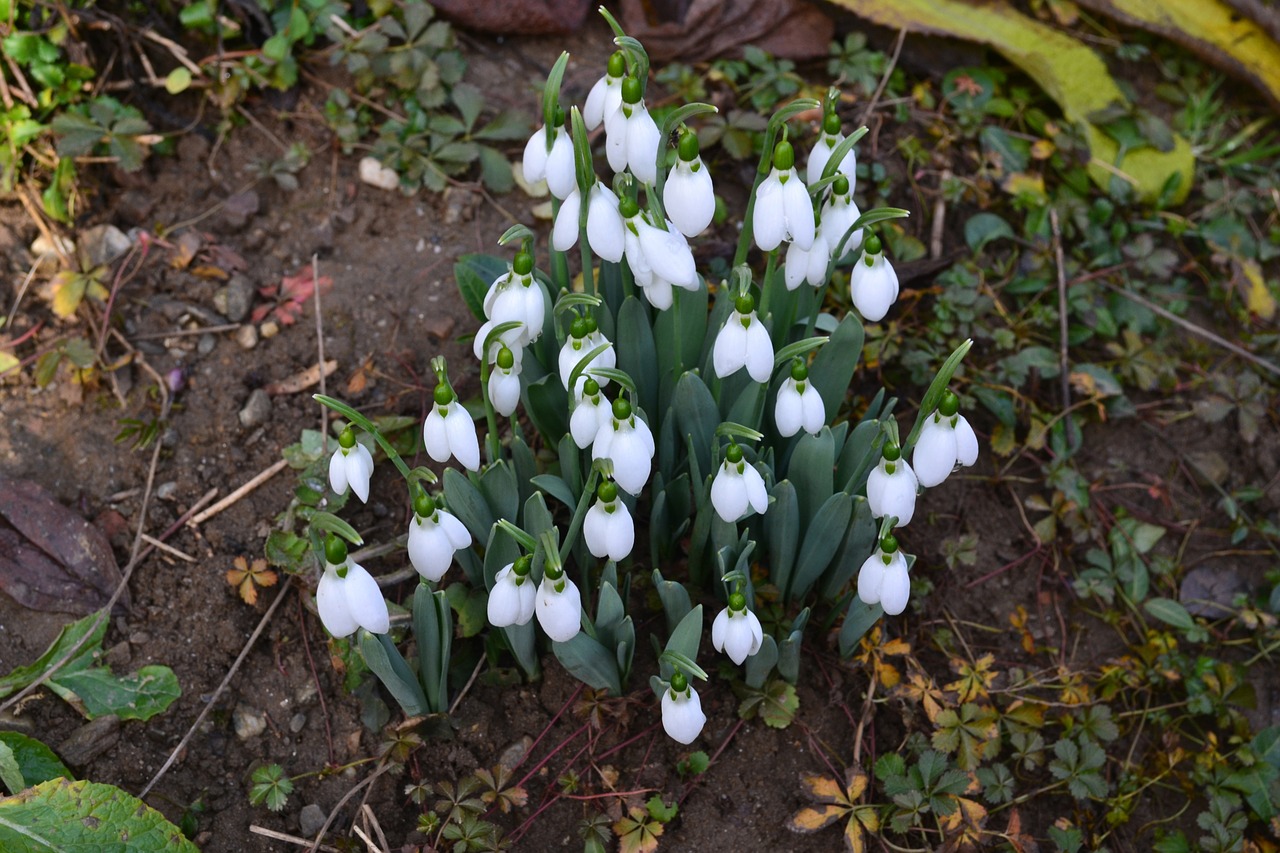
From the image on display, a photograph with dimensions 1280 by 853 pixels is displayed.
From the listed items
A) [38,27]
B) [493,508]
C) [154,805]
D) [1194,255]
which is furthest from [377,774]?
[1194,255]

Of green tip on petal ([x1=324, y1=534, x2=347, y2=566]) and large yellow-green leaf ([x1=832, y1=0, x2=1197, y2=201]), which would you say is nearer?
green tip on petal ([x1=324, y1=534, x2=347, y2=566])

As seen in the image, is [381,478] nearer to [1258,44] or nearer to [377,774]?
[377,774]

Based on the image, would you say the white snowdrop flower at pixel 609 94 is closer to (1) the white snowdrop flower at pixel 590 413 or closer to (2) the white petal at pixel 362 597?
(1) the white snowdrop flower at pixel 590 413

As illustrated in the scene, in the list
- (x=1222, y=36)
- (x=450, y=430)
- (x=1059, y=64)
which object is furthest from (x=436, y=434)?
(x=1222, y=36)

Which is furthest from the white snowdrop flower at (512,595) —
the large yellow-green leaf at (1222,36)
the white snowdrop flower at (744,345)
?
the large yellow-green leaf at (1222,36)

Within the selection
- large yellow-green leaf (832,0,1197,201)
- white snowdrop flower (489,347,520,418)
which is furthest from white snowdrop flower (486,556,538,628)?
large yellow-green leaf (832,0,1197,201)

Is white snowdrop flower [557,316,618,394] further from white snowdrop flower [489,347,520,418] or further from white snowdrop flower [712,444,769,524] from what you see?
white snowdrop flower [712,444,769,524]
